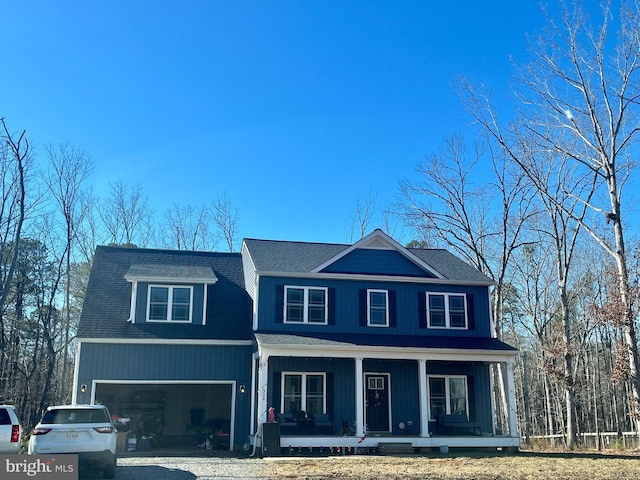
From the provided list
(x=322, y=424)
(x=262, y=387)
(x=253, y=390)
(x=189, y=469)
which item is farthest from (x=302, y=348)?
(x=189, y=469)

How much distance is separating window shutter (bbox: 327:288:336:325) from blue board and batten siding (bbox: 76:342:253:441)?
295 centimetres

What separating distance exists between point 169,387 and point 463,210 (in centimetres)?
1611

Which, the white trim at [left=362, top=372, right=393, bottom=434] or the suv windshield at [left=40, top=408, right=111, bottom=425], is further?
the white trim at [left=362, top=372, right=393, bottom=434]

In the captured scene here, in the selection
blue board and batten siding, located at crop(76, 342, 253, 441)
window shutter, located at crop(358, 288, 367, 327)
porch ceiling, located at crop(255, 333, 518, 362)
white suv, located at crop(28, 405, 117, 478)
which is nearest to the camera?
white suv, located at crop(28, 405, 117, 478)

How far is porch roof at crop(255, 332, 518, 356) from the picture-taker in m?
18.9

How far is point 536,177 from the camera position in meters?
24.0

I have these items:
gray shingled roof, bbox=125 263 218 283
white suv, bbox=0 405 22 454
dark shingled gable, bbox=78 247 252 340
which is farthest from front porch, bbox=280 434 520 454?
white suv, bbox=0 405 22 454

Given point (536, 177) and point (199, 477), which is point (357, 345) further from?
point (536, 177)

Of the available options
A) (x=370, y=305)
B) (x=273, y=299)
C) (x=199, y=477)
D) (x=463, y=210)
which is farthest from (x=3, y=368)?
(x=463, y=210)

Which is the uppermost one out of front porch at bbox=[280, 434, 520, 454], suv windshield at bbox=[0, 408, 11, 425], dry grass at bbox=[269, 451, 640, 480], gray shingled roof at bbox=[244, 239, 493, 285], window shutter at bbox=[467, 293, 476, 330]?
gray shingled roof at bbox=[244, 239, 493, 285]

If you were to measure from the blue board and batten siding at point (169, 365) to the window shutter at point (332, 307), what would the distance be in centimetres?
295

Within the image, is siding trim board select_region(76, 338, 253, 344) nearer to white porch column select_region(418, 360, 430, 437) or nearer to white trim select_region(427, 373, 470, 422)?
white porch column select_region(418, 360, 430, 437)

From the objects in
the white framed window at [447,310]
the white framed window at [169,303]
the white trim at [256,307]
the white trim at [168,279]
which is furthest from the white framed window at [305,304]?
the white framed window at [447,310]

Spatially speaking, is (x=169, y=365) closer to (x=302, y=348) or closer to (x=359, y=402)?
(x=302, y=348)
